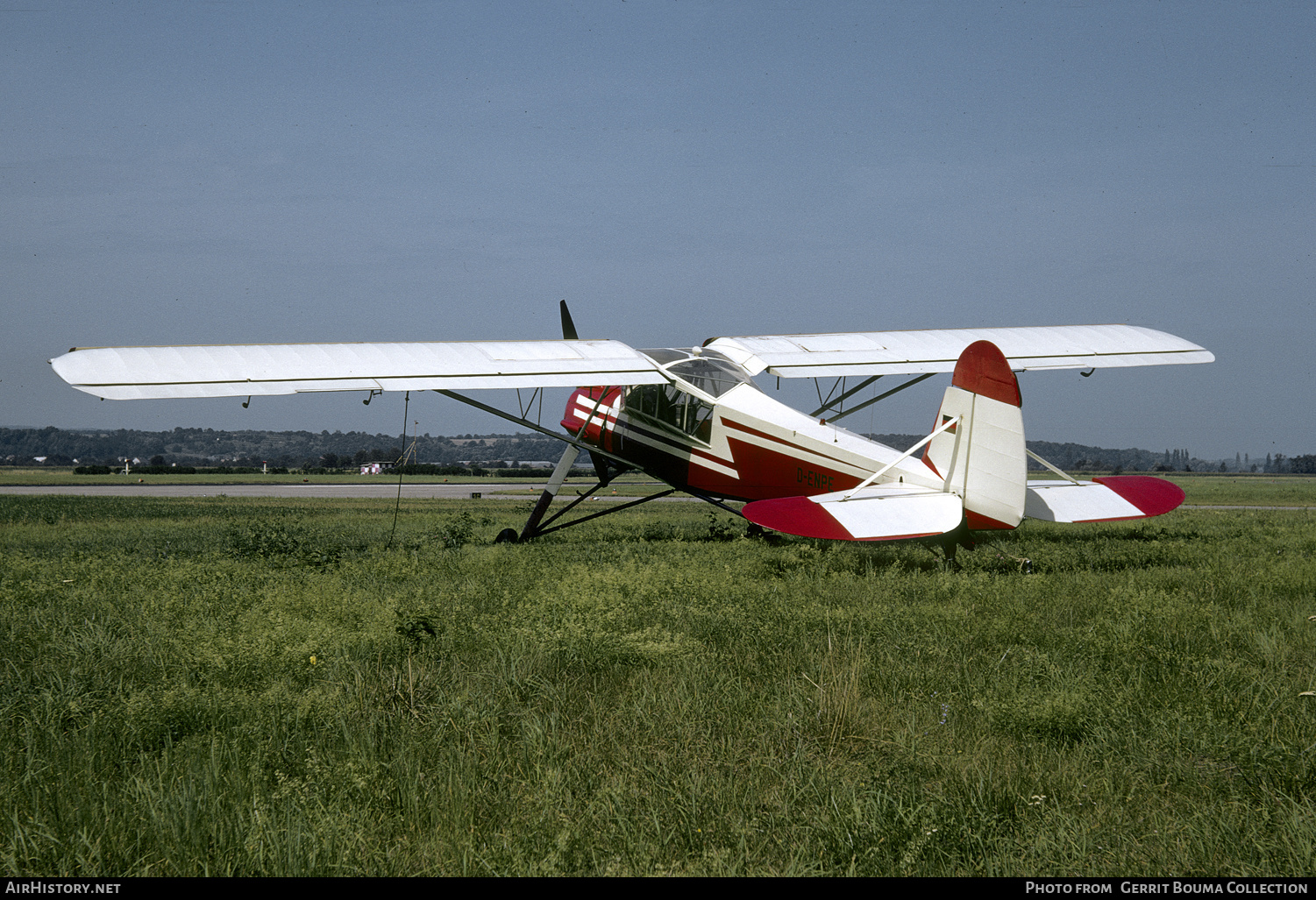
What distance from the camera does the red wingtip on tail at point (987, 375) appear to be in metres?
8.43

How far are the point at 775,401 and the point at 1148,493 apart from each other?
4.60 metres

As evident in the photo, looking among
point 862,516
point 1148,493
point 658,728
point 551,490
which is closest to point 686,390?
point 551,490

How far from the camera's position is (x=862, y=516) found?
8211mm

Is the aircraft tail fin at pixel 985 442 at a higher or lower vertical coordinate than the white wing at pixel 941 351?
lower

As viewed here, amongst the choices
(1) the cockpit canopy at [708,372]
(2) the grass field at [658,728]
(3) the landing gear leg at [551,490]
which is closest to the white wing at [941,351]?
(1) the cockpit canopy at [708,372]

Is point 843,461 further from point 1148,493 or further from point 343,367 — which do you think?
point 343,367

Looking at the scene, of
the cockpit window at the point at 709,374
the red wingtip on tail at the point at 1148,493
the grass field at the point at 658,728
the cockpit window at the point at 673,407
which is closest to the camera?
the grass field at the point at 658,728

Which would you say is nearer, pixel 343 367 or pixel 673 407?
pixel 343 367

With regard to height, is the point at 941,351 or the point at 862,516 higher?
the point at 941,351

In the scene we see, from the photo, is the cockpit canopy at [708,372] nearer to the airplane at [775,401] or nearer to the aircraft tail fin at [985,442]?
the airplane at [775,401]

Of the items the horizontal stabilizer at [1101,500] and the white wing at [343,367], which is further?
the white wing at [343,367]

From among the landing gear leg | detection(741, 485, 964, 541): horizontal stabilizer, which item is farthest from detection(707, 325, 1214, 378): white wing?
detection(741, 485, 964, 541): horizontal stabilizer

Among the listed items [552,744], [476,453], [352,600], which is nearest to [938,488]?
[352,600]

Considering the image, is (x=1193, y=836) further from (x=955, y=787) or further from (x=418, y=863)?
(x=418, y=863)
